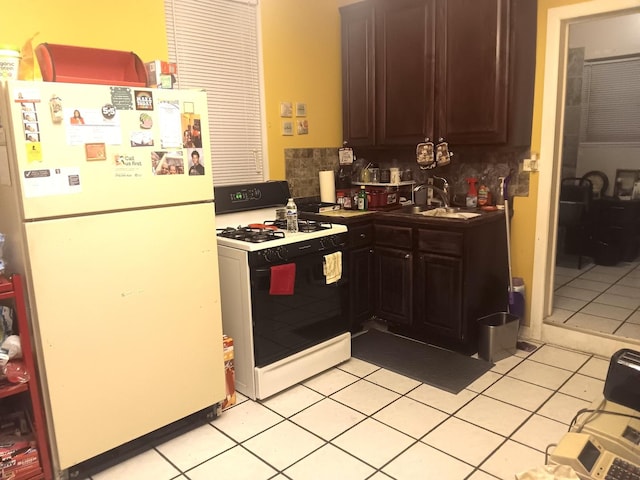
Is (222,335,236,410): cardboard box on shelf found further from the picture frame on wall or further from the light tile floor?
the picture frame on wall

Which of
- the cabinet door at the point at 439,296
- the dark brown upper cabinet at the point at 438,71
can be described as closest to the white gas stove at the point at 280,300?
the cabinet door at the point at 439,296

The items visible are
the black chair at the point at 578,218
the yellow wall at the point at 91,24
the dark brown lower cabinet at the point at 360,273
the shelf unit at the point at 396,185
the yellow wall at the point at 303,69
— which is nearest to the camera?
the yellow wall at the point at 91,24

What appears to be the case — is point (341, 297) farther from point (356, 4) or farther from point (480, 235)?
point (356, 4)

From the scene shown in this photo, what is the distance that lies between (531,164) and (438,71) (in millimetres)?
910

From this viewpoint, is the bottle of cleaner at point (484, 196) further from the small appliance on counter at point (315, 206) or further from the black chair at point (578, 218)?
the black chair at point (578, 218)

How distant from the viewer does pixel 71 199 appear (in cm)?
199

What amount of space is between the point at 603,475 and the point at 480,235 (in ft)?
6.42

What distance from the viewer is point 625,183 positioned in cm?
527

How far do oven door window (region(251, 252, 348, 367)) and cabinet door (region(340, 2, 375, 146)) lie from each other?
4.67ft

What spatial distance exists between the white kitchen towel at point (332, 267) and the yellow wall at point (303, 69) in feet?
3.36

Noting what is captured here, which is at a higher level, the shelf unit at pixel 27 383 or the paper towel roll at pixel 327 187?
the paper towel roll at pixel 327 187

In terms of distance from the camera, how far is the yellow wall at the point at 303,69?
12.0 ft

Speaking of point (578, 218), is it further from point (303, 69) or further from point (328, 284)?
point (328, 284)

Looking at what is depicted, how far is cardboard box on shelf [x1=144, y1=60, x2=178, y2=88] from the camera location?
2.32 m
